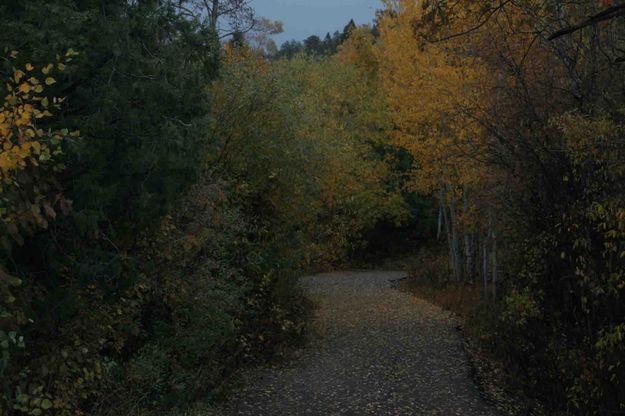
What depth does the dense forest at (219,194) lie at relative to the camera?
4793 mm

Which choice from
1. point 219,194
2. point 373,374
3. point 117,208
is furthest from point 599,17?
point 373,374

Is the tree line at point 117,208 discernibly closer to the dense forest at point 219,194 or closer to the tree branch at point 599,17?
the dense forest at point 219,194

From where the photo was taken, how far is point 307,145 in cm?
1228

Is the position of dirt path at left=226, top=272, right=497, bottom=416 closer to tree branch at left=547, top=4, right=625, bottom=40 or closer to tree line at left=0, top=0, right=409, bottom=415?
tree line at left=0, top=0, right=409, bottom=415

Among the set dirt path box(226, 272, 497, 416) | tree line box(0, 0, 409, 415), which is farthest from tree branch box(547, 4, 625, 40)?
dirt path box(226, 272, 497, 416)

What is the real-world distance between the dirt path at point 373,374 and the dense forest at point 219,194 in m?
0.69

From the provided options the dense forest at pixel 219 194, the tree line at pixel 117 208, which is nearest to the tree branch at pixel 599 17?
the dense forest at pixel 219 194

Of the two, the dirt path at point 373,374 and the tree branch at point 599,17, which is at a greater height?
the tree branch at point 599,17

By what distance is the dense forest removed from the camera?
15.7 feet

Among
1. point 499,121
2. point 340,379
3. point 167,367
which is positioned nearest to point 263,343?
point 340,379

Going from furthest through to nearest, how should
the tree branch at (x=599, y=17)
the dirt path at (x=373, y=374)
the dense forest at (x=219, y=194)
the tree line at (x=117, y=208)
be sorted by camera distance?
the dirt path at (x=373, y=374) < the dense forest at (x=219, y=194) < the tree line at (x=117, y=208) < the tree branch at (x=599, y=17)

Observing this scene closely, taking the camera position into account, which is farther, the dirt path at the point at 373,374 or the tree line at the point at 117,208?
the dirt path at the point at 373,374

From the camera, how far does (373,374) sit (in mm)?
10172

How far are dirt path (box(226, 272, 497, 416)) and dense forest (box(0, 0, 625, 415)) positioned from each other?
2.25 feet
